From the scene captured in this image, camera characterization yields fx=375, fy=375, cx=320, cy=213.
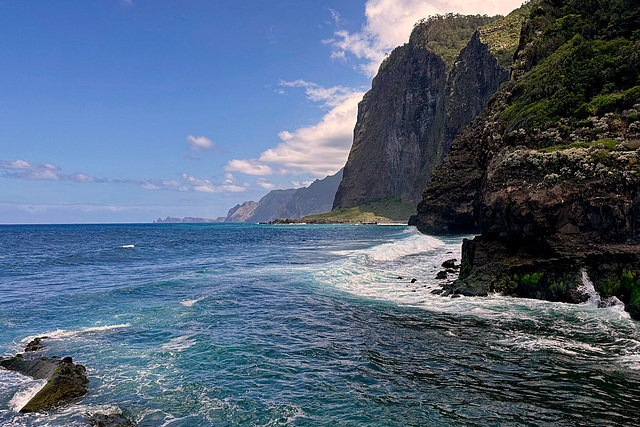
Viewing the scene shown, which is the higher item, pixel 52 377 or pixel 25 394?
pixel 52 377

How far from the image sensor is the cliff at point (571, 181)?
19609mm

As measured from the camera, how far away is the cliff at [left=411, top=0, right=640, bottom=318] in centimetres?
1961

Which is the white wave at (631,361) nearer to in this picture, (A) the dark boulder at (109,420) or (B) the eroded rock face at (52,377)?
(A) the dark boulder at (109,420)

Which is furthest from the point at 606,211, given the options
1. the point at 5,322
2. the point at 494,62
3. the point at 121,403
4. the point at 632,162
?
the point at 494,62

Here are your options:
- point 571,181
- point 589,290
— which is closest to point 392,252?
point 571,181

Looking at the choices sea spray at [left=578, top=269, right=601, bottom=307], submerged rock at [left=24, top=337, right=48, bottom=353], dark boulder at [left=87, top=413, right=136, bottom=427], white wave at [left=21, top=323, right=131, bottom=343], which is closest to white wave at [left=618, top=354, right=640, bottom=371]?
sea spray at [left=578, top=269, right=601, bottom=307]

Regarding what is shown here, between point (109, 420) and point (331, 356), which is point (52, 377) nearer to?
point (109, 420)

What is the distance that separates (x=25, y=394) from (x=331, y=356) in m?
9.77

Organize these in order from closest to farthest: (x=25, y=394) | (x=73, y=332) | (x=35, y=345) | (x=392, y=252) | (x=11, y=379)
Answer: (x=25, y=394) < (x=11, y=379) < (x=35, y=345) < (x=73, y=332) < (x=392, y=252)

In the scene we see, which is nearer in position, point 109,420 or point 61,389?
point 109,420

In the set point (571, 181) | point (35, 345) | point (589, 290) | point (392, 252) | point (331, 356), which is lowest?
point (35, 345)

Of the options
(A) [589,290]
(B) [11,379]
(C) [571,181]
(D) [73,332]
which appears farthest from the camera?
(C) [571,181]

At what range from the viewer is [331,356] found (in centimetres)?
1391

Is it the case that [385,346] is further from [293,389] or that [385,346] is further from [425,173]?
[425,173]
